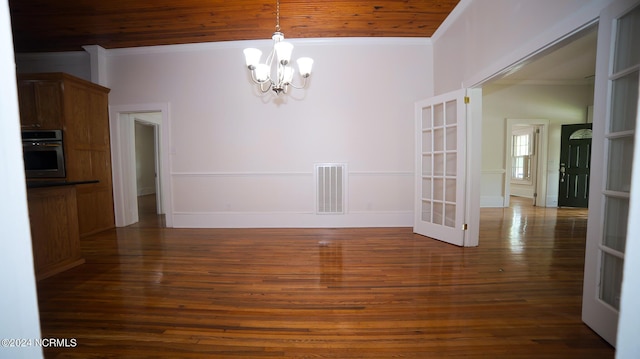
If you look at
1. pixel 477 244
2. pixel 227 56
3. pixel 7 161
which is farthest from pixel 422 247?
pixel 227 56

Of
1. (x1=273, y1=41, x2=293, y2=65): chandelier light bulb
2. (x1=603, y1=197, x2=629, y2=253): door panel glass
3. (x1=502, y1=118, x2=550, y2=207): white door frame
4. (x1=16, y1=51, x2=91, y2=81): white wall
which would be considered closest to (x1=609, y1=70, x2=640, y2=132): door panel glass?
(x1=603, y1=197, x2=629, y2=253): door panel glass

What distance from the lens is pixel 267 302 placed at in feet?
6.22

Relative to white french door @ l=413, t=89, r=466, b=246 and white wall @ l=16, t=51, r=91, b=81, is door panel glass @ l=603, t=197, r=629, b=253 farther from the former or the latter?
white wall @ l=16, t=51, r=91, b=81

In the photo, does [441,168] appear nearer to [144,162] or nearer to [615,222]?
[615,222]

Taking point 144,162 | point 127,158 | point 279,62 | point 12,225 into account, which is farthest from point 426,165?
point 144,162

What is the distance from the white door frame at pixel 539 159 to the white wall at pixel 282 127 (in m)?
3.19

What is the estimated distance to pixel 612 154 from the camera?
1.45 m

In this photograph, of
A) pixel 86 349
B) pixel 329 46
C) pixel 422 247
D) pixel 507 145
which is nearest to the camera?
pixel 86 349

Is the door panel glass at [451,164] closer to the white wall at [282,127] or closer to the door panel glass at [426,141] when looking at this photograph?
the door panel glass at [426,141]

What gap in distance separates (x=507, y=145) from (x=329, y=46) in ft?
15.3

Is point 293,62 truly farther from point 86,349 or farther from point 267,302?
point 86,349

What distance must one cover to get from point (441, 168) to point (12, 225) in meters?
3.60

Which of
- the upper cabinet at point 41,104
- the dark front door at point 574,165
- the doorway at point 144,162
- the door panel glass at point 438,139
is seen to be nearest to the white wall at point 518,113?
the dark front door at point 574,165

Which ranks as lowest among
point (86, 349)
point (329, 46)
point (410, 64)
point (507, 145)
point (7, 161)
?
point (86, 349)
